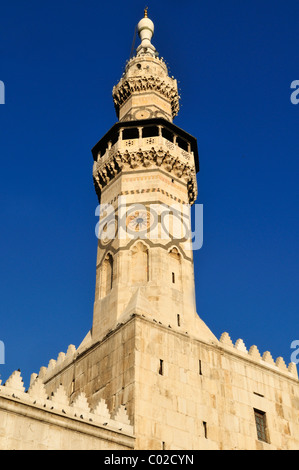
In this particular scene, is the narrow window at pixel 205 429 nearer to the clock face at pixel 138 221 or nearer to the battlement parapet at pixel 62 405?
the battlement parapet at pixel 62 405

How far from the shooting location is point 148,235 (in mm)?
26438

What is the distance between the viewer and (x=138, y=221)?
27.0 m

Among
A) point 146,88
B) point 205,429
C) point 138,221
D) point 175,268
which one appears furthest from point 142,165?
point 205,429

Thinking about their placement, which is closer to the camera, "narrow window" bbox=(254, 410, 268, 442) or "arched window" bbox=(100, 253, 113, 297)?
"narrow window" bbox=(254, 410, 268, 442)

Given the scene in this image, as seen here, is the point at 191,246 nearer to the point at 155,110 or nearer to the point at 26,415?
the point at 155,110

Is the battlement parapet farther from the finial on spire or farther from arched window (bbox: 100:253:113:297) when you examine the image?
the finial on spire

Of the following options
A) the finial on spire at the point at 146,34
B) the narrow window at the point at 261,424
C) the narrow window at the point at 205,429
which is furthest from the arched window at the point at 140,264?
A: the finial on spire at the point at 146,34

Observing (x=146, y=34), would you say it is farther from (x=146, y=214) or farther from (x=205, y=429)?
(x=205, y=429)

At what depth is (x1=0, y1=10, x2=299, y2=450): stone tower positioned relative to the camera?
63.8ft

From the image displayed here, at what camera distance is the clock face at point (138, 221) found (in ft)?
87.7

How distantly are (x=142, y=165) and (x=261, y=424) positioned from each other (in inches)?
521

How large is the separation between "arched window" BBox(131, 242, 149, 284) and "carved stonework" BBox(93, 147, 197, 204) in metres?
4.81

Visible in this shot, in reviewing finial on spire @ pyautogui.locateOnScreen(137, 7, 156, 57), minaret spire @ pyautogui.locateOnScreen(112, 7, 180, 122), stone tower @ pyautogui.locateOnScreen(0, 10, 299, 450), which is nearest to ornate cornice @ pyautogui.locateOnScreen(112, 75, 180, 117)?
minaret spire @ pyautogui.locateOnScreen(112, 7, 180, 122)
